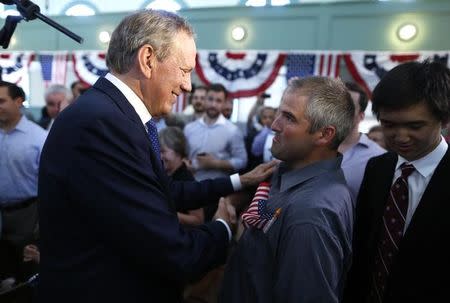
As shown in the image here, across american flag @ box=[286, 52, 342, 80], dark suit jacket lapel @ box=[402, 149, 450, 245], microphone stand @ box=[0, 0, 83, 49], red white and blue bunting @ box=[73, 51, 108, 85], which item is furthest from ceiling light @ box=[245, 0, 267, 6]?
dark suit jacket lapel @ box=[402, 149, 450, 245]

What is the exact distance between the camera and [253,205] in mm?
1479

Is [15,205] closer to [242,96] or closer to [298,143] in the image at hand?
[298,143]

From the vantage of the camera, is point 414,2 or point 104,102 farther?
point 414,2

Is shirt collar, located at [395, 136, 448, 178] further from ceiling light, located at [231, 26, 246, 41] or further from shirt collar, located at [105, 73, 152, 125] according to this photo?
ceiling light, located at [231, 26, 246, 41]

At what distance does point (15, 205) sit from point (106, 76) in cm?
231

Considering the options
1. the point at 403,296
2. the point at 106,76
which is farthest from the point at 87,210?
the point at 403,296

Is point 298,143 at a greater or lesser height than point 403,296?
greater

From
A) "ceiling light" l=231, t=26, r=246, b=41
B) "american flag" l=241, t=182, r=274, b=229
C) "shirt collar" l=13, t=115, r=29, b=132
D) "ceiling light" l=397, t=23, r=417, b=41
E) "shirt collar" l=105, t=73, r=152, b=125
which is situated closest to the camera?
"shirt collar" l=105, t=73, r=152, b=125

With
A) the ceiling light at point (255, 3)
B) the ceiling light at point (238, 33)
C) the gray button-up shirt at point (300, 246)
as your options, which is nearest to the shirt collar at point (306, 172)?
the gray button-up shirt at point (300, 246)

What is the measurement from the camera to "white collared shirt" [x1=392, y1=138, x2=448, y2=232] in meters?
1.42

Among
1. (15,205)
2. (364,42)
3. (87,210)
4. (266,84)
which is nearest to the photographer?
(87,210)

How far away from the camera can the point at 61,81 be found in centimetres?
960

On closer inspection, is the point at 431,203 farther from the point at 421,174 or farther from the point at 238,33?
the point at 238,33

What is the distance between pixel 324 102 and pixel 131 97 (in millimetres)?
637
